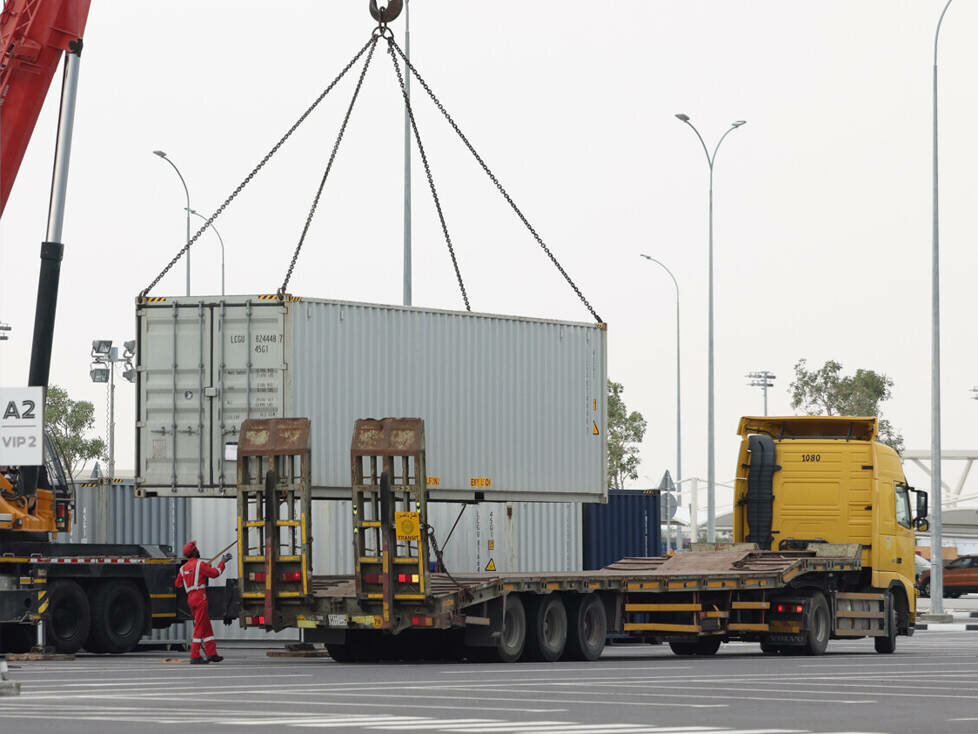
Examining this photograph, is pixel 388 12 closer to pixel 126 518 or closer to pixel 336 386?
pixel 336 386

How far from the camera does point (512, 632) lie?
78.9 feet

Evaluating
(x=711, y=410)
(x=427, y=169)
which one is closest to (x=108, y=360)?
(x=711, y=410)

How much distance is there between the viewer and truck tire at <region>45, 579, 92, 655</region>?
2775cm

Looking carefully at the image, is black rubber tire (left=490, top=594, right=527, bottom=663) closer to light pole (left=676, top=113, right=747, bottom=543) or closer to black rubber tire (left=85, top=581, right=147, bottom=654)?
black rubber tire (left=85, top=581, right=147, bottom=654)

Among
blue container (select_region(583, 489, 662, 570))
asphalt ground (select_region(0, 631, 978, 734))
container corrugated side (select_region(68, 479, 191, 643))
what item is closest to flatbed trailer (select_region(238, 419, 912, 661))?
asphalt ground (select_region(0, 631, 978, 734))

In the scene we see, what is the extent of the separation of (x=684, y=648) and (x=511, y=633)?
197 inches

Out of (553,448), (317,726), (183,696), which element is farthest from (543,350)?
(317,726)

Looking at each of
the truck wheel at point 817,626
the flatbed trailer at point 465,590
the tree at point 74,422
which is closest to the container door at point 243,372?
the flatbed trailer at point 465,590

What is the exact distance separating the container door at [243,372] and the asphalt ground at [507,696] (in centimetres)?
292

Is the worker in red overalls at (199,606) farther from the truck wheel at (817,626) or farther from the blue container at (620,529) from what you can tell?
the blue container at (620,529)

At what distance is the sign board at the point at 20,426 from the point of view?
63.5 feet

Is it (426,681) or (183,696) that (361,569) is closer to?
(426,681)

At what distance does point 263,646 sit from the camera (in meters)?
31.8

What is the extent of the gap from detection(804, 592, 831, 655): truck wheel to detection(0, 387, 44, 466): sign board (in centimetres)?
1145
